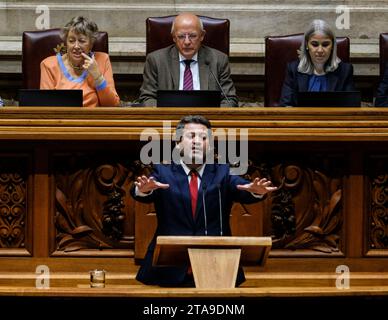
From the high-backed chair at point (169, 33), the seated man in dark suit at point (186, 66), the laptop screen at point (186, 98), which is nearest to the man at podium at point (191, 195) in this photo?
the laptop screen at point (186, 98)

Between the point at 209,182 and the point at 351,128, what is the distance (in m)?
0.89

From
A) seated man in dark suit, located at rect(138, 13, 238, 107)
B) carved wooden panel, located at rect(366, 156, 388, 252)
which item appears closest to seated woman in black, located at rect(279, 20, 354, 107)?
seated man in dark suit, located at rect(138, 13, 238, 107)

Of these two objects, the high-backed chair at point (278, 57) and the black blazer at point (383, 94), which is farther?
the high-backed chair at point (278, 57)

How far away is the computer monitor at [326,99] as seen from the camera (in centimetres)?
568

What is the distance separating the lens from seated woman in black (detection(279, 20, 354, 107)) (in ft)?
20.5

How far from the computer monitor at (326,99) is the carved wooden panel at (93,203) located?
2.72 feet

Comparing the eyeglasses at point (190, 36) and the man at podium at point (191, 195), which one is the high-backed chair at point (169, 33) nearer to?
the eyeglasses at point (190, 36)

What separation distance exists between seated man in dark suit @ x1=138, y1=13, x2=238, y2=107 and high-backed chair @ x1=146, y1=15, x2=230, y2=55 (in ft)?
0.76

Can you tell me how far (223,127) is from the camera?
5.50m

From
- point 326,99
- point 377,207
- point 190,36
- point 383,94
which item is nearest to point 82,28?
point 190,36

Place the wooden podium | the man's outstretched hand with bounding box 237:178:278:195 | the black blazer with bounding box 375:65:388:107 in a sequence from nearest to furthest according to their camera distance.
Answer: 1. the wooden podium
2. the man's outstretched hand with bounding box 237:178:278:195
3. the black blazer with bounding box 375:65:388:107

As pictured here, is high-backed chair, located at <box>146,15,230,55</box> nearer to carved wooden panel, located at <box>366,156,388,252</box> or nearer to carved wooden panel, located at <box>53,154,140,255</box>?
carved wooden panel, located at <box>53,154,140,255</box>

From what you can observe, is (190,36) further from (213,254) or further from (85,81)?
(213,254)
